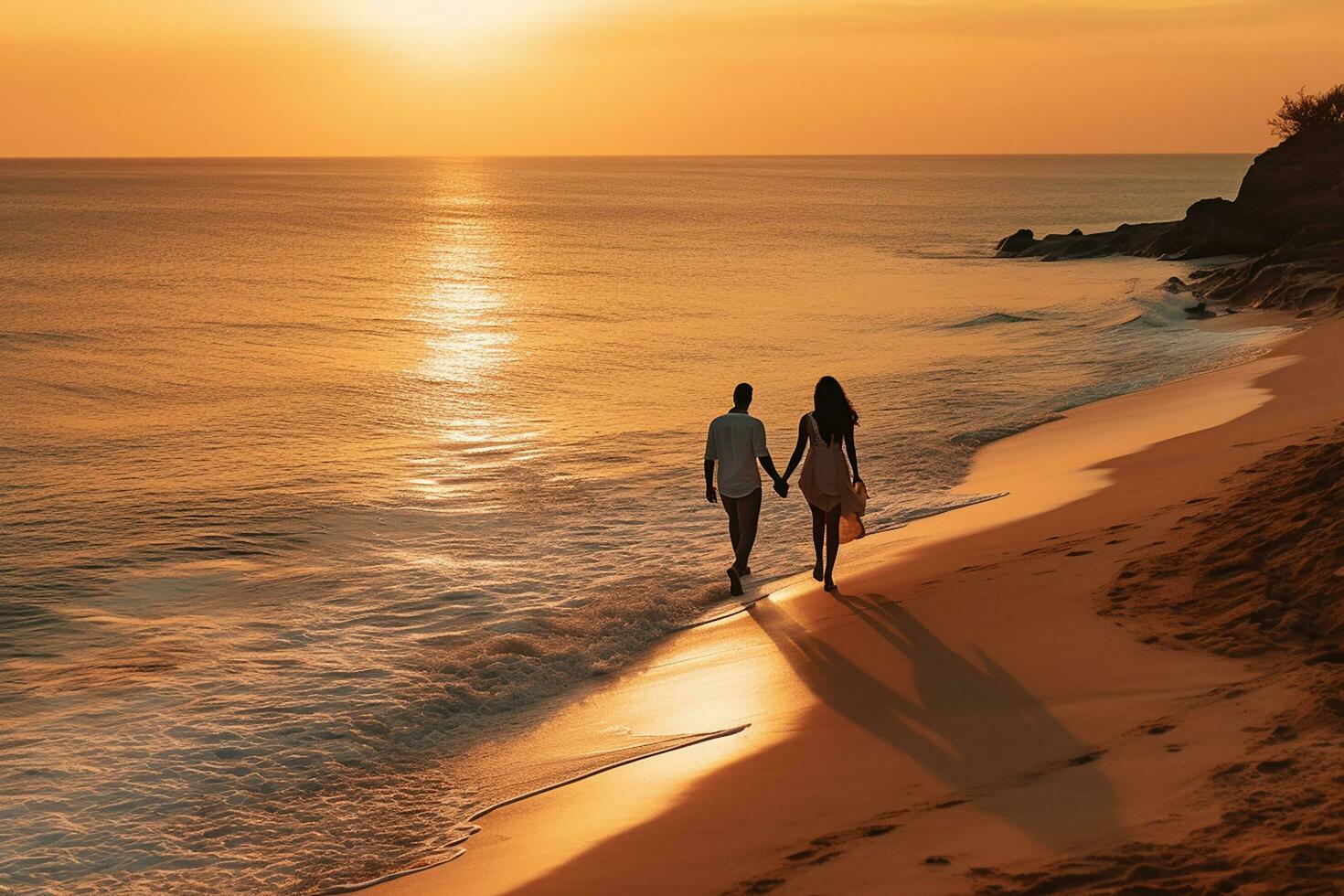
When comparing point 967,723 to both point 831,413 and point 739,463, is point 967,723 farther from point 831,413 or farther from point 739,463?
point 739,463

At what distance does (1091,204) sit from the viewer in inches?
5241

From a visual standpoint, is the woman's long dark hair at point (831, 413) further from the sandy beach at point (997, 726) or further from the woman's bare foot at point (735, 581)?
the woman's bare foot at point (735, 581)

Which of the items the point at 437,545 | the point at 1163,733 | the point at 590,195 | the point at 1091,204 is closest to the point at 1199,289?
the point at 437,545

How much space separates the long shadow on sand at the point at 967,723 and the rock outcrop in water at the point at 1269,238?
75.6 feet

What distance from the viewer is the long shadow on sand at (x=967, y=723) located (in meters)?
5.56

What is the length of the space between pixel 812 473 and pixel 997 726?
12.3ft

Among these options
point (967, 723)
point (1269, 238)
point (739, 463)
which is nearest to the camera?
point (967, 723)

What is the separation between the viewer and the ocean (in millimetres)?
7992

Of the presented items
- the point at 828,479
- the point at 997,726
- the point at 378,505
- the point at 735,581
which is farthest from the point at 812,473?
the point at 378,505

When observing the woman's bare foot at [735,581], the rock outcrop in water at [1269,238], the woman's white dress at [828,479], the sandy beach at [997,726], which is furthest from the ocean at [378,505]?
the rock outcrop in water at [1269,238]

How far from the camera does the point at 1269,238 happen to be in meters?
52.2

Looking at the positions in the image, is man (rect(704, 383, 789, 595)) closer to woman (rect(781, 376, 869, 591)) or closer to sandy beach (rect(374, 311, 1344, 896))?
woman (rect(781, 376, 869, 591))

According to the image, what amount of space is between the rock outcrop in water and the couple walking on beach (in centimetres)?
2130

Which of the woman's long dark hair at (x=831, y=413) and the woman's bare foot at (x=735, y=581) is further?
the woman's bare foot at (x=735, y=581)
